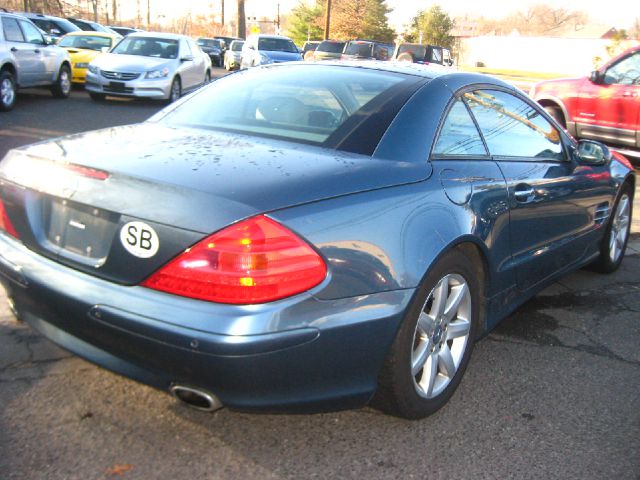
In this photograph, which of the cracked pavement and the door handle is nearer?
the cracked pavement

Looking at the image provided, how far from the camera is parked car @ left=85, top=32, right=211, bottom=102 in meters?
14.0

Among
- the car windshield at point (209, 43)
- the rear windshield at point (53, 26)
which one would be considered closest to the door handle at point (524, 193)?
the rear windshield at point (53, 26)

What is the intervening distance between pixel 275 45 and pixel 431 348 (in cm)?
2369

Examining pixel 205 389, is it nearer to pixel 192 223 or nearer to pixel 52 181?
pixel 192 223

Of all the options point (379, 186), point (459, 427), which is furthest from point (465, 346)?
point (379, 186)

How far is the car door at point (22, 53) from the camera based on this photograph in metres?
12.1

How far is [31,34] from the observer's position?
519 inches

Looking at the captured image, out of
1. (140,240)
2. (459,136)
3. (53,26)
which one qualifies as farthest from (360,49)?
(140,240)

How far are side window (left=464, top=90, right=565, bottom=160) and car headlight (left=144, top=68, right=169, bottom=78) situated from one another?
36.9ft

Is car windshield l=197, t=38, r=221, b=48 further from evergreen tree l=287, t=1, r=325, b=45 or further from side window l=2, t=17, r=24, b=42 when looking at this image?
side window l=2, t=17, r=24, b=42

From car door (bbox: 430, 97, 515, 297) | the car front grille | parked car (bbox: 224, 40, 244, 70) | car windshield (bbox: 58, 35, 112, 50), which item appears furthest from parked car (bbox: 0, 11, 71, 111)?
parked car (bbox: 224, 40, 244, 70)

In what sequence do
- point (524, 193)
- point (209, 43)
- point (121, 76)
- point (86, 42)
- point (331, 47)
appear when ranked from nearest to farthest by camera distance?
point (524, 193) < point (121, 76) < point (86, 42) < point (331, 47) < point (209, 43)

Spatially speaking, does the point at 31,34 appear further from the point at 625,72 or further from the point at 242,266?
the point at 242,266

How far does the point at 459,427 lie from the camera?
2.97 m
